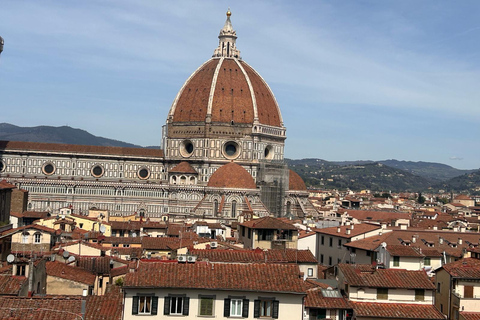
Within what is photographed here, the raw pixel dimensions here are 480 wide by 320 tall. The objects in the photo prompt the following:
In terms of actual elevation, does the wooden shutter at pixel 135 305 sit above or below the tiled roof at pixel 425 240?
below

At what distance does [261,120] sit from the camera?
12556 cm

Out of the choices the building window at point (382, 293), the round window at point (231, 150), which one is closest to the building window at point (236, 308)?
the building window at point (382, 293)

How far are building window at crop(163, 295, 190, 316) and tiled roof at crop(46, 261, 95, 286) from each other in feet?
26.5

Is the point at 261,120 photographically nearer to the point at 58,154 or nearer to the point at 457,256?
the point at 58,154

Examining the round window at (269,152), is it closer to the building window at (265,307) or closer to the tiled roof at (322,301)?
the tiled roof at (322,301)

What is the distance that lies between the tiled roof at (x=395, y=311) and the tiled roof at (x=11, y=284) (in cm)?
1064

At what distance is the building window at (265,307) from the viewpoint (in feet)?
74.3

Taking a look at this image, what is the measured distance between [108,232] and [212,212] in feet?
158

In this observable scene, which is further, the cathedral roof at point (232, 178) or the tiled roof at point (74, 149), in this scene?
the tiled roof at point (74, 149)

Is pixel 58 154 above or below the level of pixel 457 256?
above

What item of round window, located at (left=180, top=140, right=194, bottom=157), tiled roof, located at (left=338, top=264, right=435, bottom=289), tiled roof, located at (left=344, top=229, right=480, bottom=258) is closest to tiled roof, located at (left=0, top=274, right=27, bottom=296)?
tiled roof, located at (left=338, top=264, right=435, bottom=289)

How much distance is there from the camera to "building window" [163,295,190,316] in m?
22.5

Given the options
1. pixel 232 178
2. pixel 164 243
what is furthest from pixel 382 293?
pixel 232 178

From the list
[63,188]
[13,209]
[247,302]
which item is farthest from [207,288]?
[63,188]
